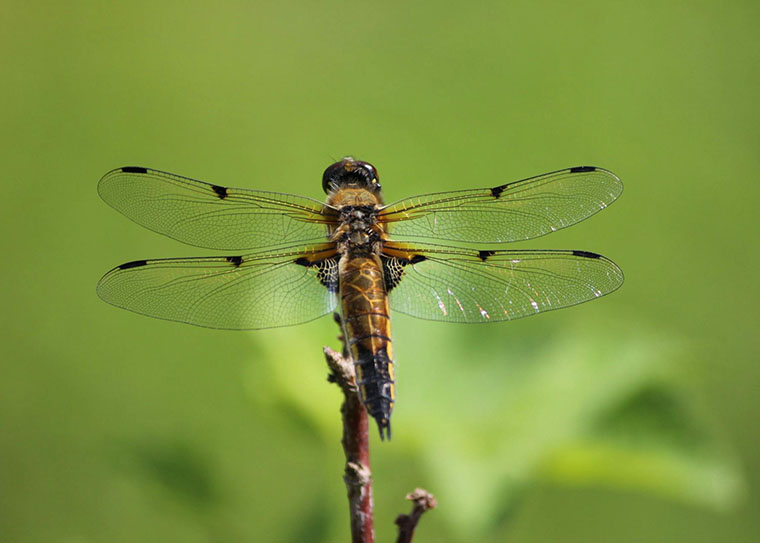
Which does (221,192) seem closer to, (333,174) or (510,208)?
(333,174)

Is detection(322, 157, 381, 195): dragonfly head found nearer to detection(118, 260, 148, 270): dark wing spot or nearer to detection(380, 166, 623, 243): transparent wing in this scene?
detection(380, 166, 623, 243): transparent wing

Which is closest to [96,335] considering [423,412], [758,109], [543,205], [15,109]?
[15,109]

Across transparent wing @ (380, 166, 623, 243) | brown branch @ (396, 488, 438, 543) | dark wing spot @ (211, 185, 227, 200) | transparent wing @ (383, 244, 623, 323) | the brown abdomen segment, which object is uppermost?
dark wing spot @ (211, 185, 227, 200)

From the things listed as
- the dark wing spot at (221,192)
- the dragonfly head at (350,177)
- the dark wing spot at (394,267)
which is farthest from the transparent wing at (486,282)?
the dark wing spot at (221,192)

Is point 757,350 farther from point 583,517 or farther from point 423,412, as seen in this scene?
point 423,412

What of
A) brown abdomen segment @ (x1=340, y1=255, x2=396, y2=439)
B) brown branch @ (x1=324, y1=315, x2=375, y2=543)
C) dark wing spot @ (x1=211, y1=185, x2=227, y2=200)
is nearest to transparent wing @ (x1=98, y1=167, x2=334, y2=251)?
dark wing spot @ (x1=211, y1=185, x2=227, y2=200)

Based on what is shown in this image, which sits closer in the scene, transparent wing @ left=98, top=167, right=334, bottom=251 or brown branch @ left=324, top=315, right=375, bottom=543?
brown branch @ left=324, top=315, right=375, bottom=543
